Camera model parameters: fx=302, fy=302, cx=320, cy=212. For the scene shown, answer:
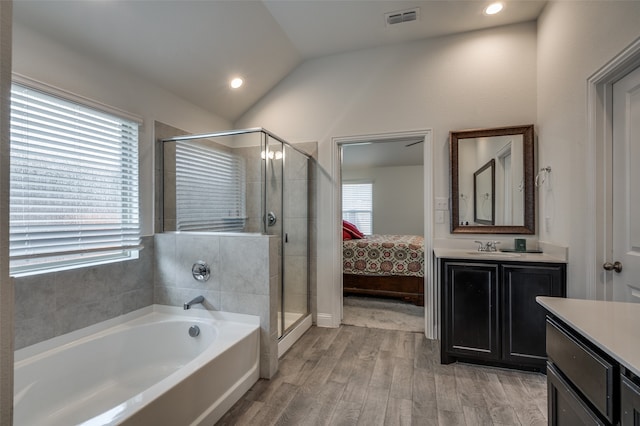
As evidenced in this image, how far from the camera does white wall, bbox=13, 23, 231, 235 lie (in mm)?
1737

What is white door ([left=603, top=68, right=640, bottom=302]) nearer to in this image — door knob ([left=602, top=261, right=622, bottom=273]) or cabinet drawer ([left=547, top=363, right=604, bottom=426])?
door knob ([left=602, top=261, right=622, bottom=273])

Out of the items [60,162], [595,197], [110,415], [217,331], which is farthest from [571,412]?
[60,162]

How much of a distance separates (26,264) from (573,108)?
3.57 m

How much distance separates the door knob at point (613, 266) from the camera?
5.69 ft

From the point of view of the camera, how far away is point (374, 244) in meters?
3.98

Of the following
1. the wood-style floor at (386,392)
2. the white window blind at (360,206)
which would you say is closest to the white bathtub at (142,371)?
the wood-style floor at (386,392)

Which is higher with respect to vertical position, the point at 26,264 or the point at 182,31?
the point at 182,31

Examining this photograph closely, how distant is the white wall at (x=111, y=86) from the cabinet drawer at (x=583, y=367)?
105 inches

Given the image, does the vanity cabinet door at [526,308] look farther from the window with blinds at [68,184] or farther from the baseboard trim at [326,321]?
the window with blinds at [68,184]

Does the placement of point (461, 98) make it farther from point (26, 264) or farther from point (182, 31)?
point (26, 264)

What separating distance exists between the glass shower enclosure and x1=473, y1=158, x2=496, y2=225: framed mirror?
177 cm

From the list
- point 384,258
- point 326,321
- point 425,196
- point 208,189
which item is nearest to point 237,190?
point 208,189

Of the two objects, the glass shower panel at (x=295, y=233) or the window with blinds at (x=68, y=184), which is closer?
the window with blinds at (x=68, y=184)

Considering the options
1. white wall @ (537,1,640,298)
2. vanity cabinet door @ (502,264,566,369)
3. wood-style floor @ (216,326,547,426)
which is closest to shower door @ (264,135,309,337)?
wood-style floor @ (216,326,547,426)
